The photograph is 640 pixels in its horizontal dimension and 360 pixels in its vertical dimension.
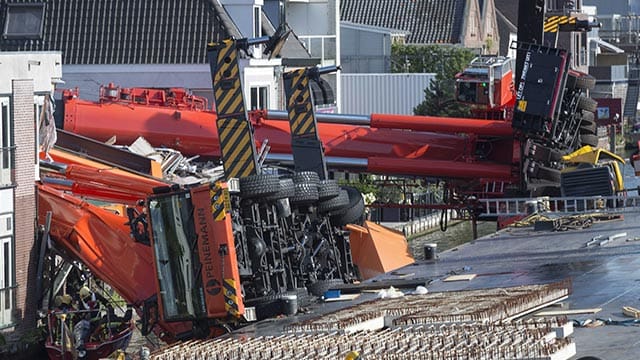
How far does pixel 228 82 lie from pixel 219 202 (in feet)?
15.7

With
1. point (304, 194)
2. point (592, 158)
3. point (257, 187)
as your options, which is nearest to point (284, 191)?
point (257, 187)

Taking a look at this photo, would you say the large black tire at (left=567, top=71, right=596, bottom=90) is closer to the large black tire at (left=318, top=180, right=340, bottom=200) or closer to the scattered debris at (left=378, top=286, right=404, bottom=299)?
the large black tire at (left=318, top=180, right=340, bottom=200)

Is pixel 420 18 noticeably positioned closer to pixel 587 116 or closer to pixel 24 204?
pixel 587 116

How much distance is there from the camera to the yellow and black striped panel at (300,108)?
30.2 m

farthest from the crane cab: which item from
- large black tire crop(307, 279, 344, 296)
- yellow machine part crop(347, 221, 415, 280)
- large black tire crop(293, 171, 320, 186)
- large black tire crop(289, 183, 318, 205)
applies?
large black tire crop(307, 279, 344, 296)

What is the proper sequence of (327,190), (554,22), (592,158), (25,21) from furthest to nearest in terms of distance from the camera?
(25,21), (554,22), (592,158), (327,190)

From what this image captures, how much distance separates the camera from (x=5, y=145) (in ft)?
86.7

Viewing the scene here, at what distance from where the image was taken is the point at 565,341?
15469mm

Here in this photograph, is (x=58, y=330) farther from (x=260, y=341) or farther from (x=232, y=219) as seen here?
(x=260, y=341)

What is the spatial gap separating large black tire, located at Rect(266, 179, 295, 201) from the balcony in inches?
177

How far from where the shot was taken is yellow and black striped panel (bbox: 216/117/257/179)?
27469mm

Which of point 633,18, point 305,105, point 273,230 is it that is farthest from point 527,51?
point 633,18

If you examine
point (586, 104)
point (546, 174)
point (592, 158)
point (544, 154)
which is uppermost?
point (586, 104)

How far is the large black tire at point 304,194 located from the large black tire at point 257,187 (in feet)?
4.29
